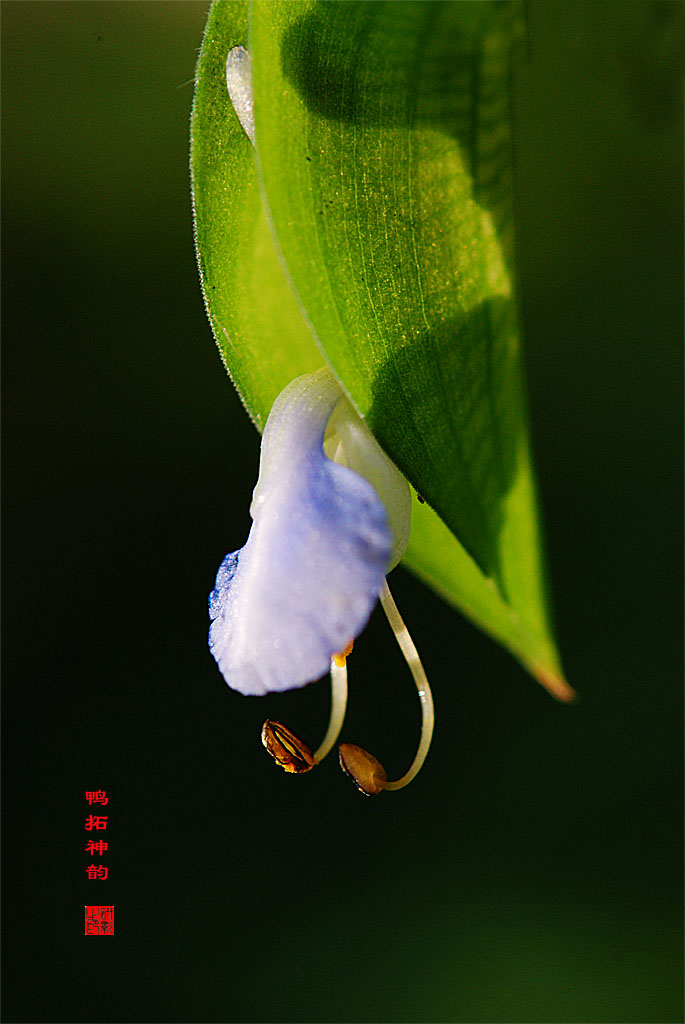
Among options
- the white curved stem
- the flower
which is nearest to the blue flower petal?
the flower

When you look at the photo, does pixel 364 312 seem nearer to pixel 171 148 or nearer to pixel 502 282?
pixel 502 282

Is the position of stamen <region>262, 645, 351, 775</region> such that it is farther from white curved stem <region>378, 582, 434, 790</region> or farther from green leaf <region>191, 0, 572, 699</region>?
green leaf <region>191, 0, 572, 699</region>

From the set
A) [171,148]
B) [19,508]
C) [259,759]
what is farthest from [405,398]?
[171,148]

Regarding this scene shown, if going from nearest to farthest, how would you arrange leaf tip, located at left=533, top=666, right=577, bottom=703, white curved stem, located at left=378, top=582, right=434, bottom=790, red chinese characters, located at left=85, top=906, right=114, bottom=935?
leaf tip, located at left=533, top=666, right=577, bottom=703 → white curved stem, located at left=378, top=582, right=434, bottom=790 → red chinese characters, located at left=85, top=906, right=114, bottom=935

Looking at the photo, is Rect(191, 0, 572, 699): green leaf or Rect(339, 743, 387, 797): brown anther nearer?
Rect(191, 0, 572, 699): green leaf

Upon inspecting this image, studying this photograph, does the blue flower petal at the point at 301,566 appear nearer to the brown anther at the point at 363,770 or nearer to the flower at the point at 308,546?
the flower at the point at 308,546

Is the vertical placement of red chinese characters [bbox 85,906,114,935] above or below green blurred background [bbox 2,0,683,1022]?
below

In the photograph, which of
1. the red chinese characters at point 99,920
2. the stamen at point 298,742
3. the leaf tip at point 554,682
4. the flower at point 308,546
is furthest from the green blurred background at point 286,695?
the leaf tip at point 554,682
